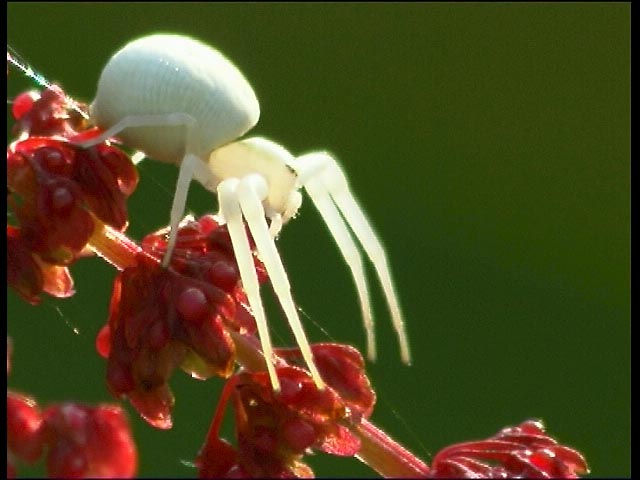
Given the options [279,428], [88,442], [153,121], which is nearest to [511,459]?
[279,428]

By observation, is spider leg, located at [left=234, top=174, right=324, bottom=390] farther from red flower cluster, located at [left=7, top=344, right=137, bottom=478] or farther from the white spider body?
red flower cluster, located at [left=7, top=344, right=137, bottom=478]

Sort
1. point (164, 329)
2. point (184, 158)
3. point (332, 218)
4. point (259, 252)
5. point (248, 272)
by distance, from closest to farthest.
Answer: point (164, 329) → point (248, 272) → point (259, 252) → point (184, 158) → point (332, 218)

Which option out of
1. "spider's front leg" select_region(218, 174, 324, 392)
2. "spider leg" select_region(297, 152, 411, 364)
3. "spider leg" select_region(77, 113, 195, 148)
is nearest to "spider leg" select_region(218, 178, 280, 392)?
"spider's front leg" select_region(218, 174, 324, 392)

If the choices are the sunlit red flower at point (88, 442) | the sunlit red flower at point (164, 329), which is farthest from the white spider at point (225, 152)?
the sunlit red flower at point (88, 442)

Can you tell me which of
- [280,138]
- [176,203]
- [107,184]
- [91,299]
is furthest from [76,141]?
[280,138]

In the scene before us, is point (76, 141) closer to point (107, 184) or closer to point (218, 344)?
point (107, 184)

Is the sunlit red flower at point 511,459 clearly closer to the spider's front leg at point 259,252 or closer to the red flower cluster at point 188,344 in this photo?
the red flower cluster at point 188,344

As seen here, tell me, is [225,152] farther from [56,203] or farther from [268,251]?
[56,203]
